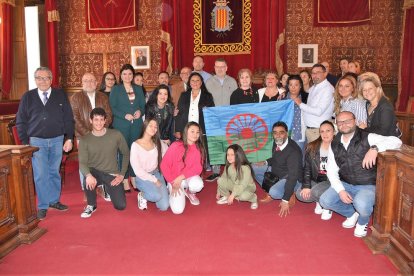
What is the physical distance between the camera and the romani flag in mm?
4840

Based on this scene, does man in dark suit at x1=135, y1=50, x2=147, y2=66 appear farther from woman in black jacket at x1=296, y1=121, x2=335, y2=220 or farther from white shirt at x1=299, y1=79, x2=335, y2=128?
woman in black jacket at x1=296, y1=121, x2=335, y2=220

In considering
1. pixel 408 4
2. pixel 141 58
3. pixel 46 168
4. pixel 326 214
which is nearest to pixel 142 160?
pixel 46 168

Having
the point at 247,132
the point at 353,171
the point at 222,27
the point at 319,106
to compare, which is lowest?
the point at 353,171

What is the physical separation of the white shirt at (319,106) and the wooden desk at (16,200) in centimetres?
325

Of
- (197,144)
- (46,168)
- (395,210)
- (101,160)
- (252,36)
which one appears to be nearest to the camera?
(395,210)

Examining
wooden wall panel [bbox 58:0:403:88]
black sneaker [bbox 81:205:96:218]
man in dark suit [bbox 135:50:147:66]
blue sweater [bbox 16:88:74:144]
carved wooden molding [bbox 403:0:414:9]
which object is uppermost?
carved wooden molding [bbox 403:0:414:9]

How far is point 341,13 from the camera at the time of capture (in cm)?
845

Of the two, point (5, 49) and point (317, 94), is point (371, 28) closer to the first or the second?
point (317, 94)

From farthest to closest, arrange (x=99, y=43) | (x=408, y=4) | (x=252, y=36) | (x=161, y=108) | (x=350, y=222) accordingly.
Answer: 1. (x=99, y=43)
2. (x=252, y=36)
3. (x=408, y=4)
4. (x=161, y=108)
5. (x=350, y=222)

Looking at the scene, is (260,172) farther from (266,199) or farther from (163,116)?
(163,116)

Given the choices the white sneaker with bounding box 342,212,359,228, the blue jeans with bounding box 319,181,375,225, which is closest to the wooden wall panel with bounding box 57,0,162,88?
the blue jeans with bounding box 319,181,375,225

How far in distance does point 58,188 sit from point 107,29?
5780mm

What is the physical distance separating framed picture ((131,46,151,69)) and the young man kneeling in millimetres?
5219

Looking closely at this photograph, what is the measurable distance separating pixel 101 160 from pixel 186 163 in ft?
3.33
